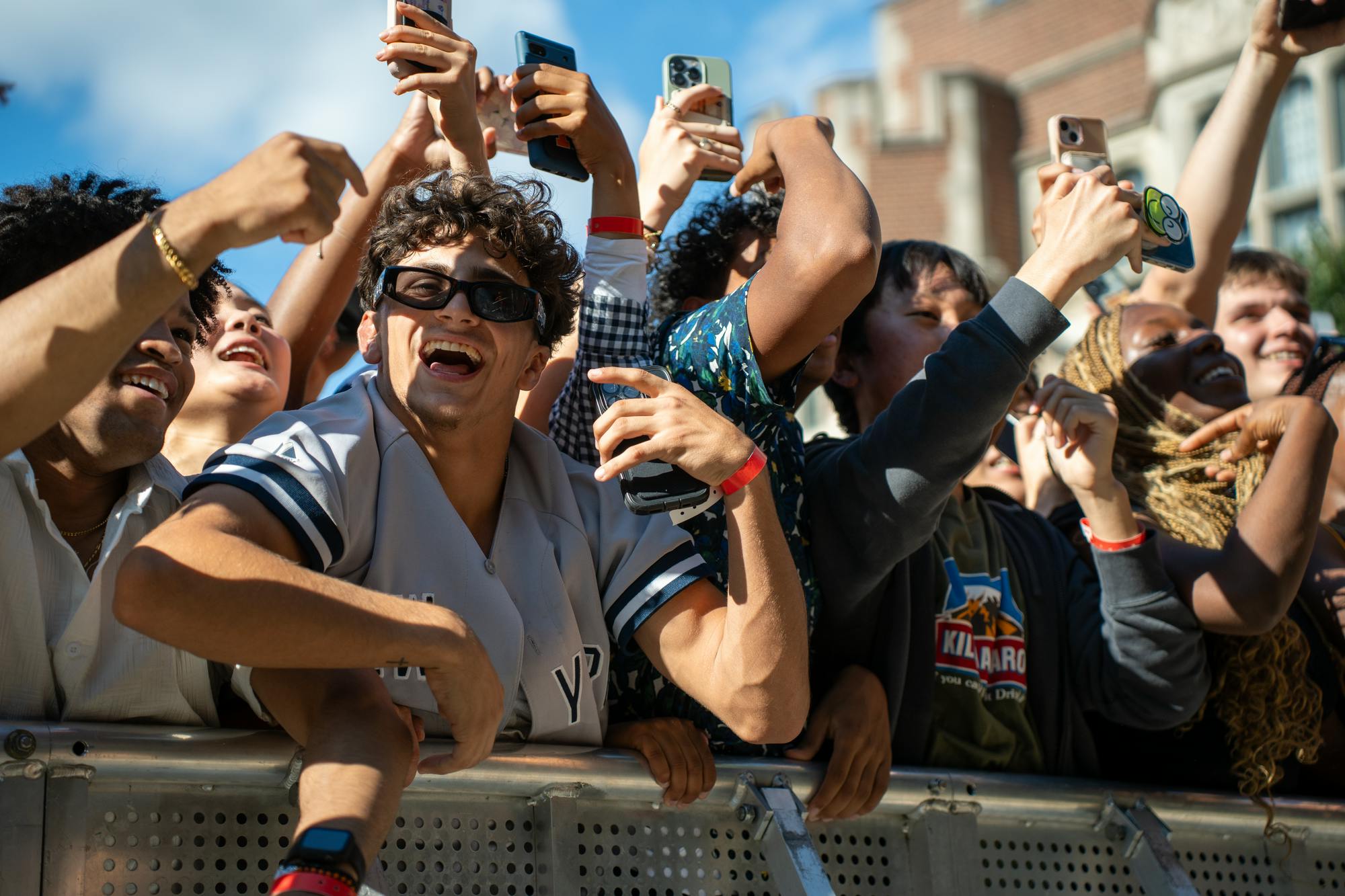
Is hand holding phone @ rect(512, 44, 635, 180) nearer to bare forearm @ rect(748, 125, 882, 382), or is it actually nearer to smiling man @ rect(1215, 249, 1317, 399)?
bare forearm @ rect(748, 125, 882, 382)

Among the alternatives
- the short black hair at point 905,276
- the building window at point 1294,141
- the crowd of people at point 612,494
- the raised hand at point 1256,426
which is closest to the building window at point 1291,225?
the building window at point 1294,141

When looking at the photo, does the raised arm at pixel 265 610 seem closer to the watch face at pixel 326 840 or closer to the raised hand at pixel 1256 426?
the watch face at pixel 326 840

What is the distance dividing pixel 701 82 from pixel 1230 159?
182 cm

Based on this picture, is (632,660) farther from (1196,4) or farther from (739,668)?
(1196,4)

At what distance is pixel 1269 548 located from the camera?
327cm

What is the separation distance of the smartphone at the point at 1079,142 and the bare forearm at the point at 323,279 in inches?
60.7

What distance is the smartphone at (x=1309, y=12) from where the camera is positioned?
3990 mm

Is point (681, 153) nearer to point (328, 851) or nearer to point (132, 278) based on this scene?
point (132, 278)

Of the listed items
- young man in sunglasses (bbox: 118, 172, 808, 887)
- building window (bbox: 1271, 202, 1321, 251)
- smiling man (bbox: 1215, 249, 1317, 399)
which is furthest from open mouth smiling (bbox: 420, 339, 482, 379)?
building window (bbox: 1271, 202, 1321, 251)

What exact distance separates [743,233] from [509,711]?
153 cm

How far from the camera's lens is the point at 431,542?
2.54 metres

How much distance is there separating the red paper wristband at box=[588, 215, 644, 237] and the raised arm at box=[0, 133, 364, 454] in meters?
1.03

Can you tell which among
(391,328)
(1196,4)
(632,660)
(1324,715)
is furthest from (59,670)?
(1196,4)

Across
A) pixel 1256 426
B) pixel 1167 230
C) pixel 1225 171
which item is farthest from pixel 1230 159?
pixel 1167 230
